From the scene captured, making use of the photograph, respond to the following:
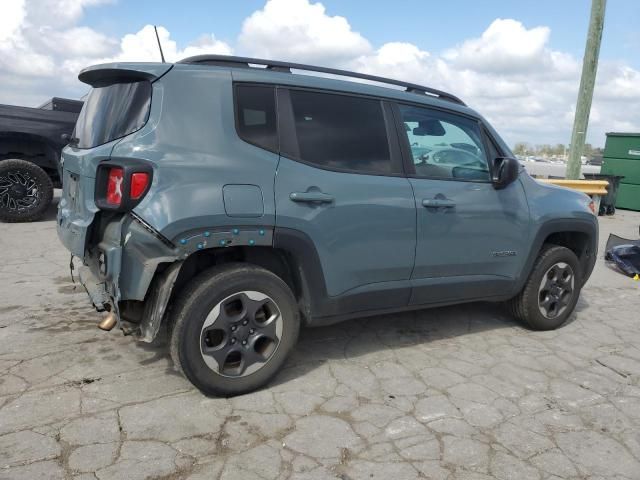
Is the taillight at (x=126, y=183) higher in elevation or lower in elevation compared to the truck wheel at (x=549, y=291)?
higher

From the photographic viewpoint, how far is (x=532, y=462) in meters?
2.54

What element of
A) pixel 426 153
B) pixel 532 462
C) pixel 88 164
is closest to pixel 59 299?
pixel 88 164

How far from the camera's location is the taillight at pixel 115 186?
105 inches

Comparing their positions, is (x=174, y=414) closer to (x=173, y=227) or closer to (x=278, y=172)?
(x=173, y=227)

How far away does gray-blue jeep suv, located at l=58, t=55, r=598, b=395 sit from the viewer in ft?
8.94

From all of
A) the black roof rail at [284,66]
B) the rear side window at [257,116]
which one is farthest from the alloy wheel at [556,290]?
the rear side window at [257,116]

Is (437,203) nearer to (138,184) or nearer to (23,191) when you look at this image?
(138,184)

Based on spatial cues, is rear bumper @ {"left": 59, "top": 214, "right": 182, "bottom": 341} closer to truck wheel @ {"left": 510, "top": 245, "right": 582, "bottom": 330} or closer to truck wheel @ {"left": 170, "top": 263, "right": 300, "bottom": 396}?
truck wheel @ {"left": 170, "top": 263, "right": 300, "bottom": 396}

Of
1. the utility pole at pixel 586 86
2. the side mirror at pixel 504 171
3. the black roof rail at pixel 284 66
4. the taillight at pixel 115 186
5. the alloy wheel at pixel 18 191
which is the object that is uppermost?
the utility pole at pixel 586 86

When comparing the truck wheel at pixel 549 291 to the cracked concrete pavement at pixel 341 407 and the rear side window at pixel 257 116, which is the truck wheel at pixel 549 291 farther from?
the rear side window at pixel 257 116

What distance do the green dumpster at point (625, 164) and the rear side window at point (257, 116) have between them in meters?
12.8

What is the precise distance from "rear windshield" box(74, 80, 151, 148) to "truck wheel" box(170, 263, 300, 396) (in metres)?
0.90

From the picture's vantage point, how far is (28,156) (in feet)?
25.8

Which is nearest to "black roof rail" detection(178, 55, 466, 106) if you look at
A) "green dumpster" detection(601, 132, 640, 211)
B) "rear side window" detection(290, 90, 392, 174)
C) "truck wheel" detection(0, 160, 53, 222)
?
"rear side window" detection(290, 90, 392, 174)
